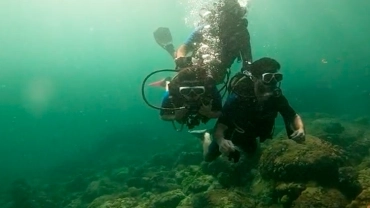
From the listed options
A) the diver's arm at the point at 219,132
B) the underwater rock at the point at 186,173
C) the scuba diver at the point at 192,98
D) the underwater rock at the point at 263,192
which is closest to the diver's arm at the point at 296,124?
the diver's arm at the point at 219,132

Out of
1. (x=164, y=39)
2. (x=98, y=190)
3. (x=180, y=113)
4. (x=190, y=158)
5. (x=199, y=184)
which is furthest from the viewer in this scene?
(x=98, y=190)

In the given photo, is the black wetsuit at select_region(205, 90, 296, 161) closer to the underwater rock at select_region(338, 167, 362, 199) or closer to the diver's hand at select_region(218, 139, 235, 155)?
the diver's hand at select_region(218, 139, 235, 155)

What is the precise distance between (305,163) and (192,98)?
391 cm

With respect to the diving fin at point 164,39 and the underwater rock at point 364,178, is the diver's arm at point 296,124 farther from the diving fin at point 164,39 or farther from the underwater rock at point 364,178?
the diving fin at point 164,39

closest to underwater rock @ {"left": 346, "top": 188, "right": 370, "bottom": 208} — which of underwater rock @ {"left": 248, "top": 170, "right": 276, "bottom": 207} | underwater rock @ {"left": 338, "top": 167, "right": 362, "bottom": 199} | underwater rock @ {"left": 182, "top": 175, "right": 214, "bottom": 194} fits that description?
underwater rock @ {"left": 338, "top": 167, "right": 362, "bottom": 199}

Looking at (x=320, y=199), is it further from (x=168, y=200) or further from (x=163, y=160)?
(x=163, y=160)

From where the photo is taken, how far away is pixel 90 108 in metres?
96.7

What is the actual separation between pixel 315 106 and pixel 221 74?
3035cm

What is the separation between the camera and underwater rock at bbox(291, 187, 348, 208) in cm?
711

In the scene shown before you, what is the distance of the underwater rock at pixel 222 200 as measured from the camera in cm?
855

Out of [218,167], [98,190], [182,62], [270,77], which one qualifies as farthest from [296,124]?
[98,190]

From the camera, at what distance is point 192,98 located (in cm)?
557

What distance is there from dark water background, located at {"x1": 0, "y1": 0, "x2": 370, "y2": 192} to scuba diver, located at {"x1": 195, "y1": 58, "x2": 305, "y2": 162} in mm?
5313

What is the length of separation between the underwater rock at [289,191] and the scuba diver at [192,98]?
10.4 feet
